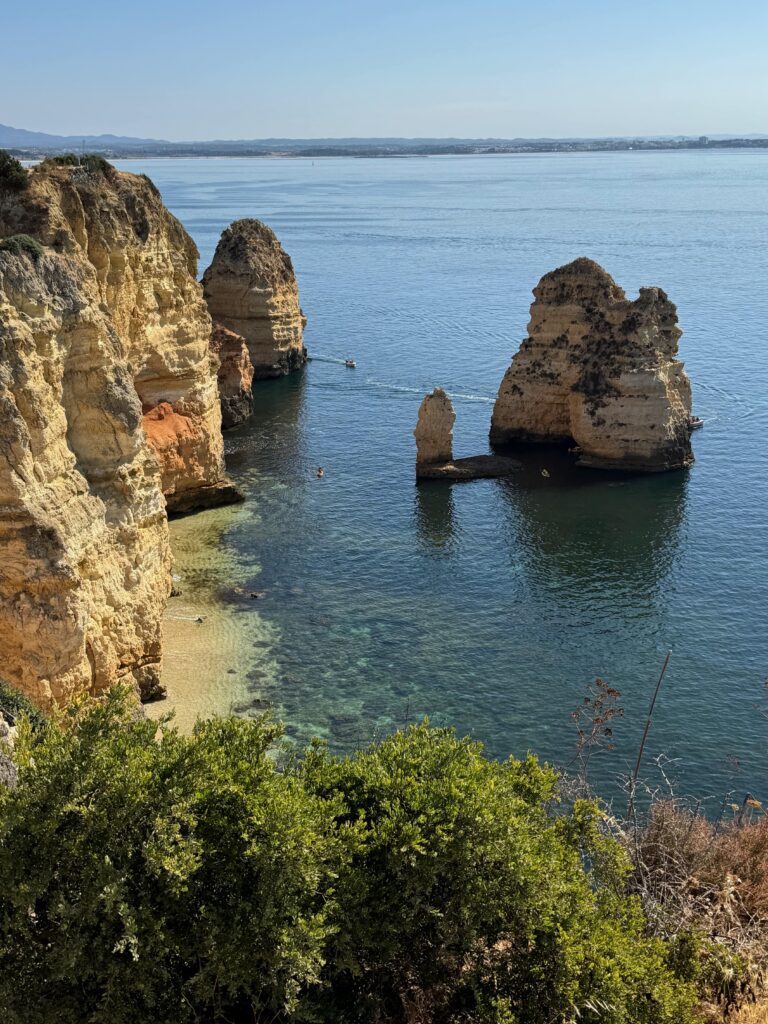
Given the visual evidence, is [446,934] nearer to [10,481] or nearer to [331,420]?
[10,481]

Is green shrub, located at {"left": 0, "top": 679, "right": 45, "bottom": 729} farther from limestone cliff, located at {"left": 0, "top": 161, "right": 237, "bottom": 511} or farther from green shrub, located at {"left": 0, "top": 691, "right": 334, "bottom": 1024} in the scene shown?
A: limestone cliff, located at {"left": 0, "top": 161, "right": 237, "bottom": 511}

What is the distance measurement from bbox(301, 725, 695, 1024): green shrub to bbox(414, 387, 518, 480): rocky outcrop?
3848 cm

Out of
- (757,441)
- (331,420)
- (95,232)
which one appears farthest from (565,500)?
(95,232)

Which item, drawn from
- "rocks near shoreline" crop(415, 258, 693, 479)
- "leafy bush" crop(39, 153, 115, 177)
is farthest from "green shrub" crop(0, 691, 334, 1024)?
"rocks near shoreline" crop(415, 258, 693, 479)

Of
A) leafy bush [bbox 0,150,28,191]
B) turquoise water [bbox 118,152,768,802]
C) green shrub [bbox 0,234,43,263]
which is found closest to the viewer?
green shrub [bbox 0,234,43,263]

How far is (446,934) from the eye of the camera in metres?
15.7

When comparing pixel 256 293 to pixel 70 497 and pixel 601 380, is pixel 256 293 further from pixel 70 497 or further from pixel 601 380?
pixel 70 497

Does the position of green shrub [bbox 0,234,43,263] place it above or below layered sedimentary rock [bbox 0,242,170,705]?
above

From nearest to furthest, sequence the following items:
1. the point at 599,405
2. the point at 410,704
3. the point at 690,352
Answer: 1. the point at 410,704
2. the point at 599,405
3. the point at 690,352

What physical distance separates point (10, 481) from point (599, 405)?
39.5m

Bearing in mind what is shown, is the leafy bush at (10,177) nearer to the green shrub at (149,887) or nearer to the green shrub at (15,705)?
the green shrub at (15,705)

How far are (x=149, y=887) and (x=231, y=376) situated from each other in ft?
171

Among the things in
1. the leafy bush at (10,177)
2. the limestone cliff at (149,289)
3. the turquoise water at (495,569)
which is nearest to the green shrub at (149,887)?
the turquoise water at (495,569)

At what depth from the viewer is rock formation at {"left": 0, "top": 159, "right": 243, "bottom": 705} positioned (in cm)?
2475
